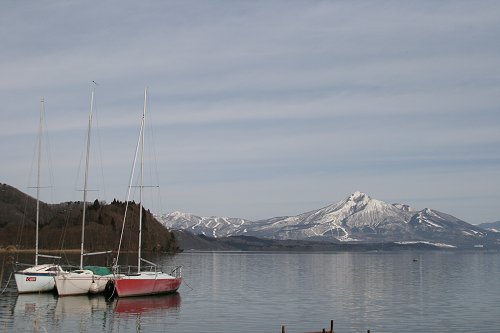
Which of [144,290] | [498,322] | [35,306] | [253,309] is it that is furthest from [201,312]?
[498,322]

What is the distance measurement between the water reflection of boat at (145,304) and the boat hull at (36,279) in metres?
9.89

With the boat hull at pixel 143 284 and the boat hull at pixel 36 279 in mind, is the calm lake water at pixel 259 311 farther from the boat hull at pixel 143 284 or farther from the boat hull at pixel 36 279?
the boat hull at pixel 36 279

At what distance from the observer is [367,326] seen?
58.3 meters

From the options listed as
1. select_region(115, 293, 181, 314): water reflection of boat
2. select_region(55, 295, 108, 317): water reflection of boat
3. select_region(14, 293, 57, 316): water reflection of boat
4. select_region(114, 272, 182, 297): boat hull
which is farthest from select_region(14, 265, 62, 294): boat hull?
select_region(115, 293, 181, 314): water reflection of boat

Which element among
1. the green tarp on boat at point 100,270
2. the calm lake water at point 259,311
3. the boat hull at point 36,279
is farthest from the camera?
the green tarp on boat at point 100,270

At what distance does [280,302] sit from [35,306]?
26.5 metres

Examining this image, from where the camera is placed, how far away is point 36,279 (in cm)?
7700

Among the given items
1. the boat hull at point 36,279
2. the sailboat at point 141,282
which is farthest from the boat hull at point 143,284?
the boat hull at point 36,279

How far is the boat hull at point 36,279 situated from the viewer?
76.7 meters

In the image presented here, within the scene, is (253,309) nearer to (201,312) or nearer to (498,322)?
(201,312)

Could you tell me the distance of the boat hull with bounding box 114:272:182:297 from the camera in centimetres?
7284

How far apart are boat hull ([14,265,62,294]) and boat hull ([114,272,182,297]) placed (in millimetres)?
9208

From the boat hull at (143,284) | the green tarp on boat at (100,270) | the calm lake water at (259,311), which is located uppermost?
the green tarp on boat at (100,270)

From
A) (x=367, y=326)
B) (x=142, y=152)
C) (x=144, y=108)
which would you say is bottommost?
(x=367, y=326)
